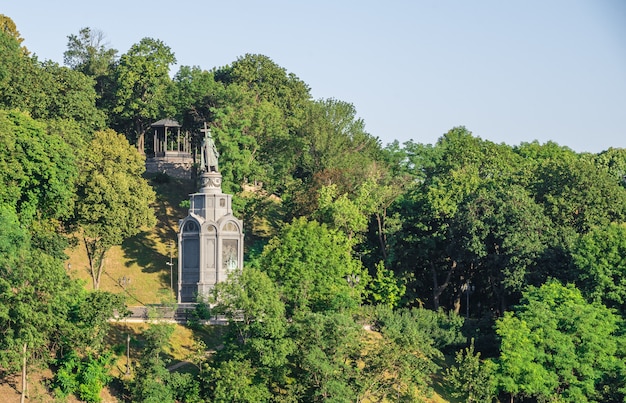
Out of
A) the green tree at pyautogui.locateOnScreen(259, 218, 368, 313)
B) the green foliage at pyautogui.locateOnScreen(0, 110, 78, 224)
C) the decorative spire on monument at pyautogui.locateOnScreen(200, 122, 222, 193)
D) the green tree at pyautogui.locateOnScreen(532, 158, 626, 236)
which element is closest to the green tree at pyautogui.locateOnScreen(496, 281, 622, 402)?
the green tree at pyautogui.locateOnScreen(259, 218, 368, 313)

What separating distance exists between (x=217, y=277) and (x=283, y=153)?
68.1ft

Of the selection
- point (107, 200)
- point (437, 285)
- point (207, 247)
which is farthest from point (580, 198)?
point (107, 200)

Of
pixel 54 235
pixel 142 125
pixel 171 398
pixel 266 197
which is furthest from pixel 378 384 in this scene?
pixel 142 125

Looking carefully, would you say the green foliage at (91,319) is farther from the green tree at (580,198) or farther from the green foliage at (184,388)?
the green tree at (580,198)

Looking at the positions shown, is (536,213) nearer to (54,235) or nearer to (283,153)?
(283,153)

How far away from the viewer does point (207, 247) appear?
75562mm

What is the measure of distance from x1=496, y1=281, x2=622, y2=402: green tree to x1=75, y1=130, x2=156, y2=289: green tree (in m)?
24.3

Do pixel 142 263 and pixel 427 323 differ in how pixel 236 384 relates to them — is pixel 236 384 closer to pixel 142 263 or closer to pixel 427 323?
pixel 427 323

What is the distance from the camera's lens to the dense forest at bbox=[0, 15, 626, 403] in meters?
A: 62.5

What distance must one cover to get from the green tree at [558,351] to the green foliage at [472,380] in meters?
1.02

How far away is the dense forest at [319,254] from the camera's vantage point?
62500mm

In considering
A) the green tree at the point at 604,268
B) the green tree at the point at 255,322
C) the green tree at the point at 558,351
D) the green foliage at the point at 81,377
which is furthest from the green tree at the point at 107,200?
the green tree at the point at 604,268

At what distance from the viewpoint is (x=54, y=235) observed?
7256 cm

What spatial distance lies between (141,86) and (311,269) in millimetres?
35123
